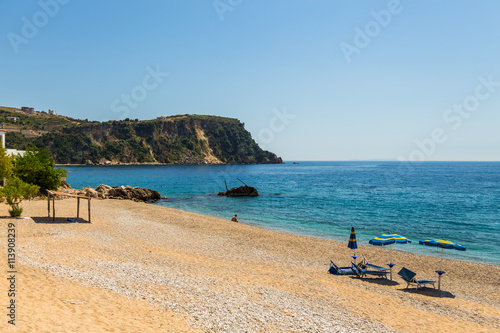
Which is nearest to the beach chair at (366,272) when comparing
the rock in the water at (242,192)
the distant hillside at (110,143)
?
the rock in the water at (242,192)

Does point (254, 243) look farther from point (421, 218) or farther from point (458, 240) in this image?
point (421, 218)

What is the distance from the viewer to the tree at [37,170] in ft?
108

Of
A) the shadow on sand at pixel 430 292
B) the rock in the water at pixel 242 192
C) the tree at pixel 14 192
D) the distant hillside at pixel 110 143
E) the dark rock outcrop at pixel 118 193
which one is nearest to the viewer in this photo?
the shadow on sand at pixel 430 292

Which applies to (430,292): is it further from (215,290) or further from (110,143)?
(110,143)

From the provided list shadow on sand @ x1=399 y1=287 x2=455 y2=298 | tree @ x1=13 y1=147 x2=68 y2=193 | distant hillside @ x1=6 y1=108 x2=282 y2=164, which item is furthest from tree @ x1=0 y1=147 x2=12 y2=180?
distant hillside @ x1=6 y1=108 x2=282 y2=164

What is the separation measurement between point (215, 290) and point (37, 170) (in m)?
31.2

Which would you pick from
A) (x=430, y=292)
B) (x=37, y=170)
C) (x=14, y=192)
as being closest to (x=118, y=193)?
(x=37, y=170)

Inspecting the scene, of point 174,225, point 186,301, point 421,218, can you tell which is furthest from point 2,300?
point 421,218

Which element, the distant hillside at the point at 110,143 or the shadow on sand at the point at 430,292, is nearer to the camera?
the shadow on sand at the point at 430,292

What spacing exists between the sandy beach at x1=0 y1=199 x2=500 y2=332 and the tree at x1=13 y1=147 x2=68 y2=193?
14.7 m

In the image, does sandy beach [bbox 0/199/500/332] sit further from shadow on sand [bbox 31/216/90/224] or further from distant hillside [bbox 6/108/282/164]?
distant hillside [bbox 6/108/282/164]

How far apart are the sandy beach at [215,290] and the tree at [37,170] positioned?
14.7m

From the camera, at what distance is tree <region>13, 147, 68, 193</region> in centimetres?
3294

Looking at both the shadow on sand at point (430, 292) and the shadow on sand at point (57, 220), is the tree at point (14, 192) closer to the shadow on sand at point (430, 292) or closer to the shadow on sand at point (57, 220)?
the shadow on sand at point (57, 220)
